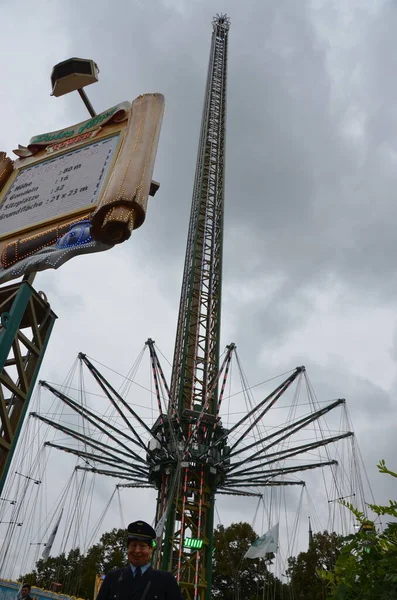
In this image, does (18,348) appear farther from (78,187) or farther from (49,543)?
(49,543)

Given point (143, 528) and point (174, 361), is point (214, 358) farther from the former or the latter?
point (143, 528)

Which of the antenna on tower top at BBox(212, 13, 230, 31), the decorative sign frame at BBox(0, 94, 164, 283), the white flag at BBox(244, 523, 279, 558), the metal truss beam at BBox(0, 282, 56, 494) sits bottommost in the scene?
the metal truss beam at BBox(0, 282, 56, 494)

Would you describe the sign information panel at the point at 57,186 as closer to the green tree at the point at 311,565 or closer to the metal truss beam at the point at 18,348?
the metal truss beam at the point at 18,348

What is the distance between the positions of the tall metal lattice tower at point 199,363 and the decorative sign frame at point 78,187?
1419cm

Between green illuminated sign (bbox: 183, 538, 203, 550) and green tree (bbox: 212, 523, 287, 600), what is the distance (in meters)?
24.2

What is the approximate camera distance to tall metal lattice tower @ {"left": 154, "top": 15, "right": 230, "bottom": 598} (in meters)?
21.1

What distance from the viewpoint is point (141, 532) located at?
289 cm

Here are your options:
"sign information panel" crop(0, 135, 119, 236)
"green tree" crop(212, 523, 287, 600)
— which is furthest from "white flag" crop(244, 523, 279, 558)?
"green tree" crop(212, 523, 287, 600)

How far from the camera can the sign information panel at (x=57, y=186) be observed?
24.9 feet

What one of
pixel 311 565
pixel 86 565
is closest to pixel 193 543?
pixel 311 565

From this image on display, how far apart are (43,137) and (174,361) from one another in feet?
64.9

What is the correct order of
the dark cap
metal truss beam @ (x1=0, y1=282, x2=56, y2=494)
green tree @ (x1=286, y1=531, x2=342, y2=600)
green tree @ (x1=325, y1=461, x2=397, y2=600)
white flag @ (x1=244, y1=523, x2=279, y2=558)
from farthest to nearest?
1. green tree @ (x1=286, y1=531, x2=342, y2=600)
2. white flag @ (x1=244, y1=523, x2=279, y2=558)
3. metal truss beam @ (x1=0, y1=282, x2=56, y2=494)
4. the dark cap
5. green tree @ (x1=325, y1=461, x2=397, y2=600)

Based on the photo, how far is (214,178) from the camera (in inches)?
1309

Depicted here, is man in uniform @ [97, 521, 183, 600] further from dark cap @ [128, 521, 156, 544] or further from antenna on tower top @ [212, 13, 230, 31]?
antenna on tower top @ [212, 13, 230, 31]
